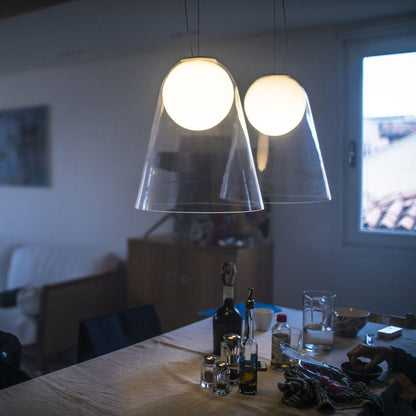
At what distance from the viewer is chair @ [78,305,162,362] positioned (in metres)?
1.99

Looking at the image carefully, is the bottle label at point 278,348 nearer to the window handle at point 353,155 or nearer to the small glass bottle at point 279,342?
the small glass bottle at point 279,342

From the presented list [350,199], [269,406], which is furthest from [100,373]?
[350,199]

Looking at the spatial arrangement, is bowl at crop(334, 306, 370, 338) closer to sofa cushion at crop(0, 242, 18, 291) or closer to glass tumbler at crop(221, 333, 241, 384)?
glass tumbler at crop(221, 333, 241, 384)

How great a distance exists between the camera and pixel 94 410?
1358 millimetres

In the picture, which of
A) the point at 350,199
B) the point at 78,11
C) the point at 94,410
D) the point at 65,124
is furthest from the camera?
the point at 65,124

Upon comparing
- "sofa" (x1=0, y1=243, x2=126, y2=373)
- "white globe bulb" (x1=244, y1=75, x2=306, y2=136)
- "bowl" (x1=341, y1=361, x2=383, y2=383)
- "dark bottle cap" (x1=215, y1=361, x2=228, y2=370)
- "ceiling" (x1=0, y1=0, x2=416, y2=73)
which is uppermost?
"ceiling" (x1=0, y1=0, x2=416, y2=73)

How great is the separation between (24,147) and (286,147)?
385 cm

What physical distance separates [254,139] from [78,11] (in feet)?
5.72

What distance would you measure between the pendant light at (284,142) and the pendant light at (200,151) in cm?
39

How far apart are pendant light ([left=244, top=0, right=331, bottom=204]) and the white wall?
1.49 meters

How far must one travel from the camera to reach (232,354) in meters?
1.59

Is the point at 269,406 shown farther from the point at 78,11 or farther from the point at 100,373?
the point at 78,11

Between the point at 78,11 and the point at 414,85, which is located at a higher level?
the point at 78,11

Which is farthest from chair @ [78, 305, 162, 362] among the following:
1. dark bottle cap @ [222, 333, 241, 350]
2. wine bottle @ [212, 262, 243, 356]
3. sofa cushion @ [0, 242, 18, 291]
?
sofa cushion @ [0, 242, 18, 291]
